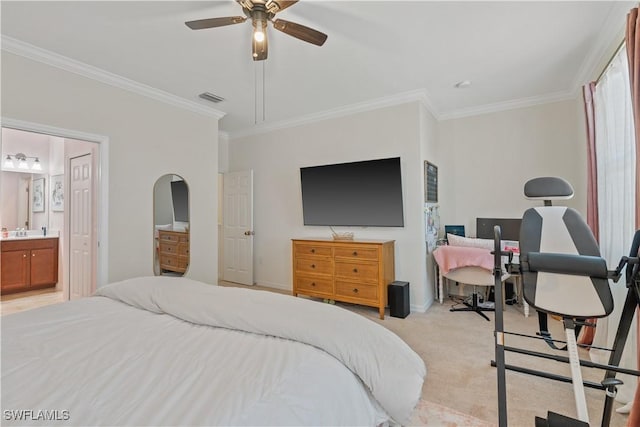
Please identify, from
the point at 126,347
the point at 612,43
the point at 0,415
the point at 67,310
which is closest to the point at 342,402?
the point at 126,347

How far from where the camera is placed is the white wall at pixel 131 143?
2.70m

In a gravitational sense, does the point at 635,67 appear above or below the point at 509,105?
below

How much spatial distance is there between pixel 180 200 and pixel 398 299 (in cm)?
300

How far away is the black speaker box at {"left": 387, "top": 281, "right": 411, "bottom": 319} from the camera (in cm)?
354

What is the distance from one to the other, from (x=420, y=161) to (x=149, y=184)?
329 cm

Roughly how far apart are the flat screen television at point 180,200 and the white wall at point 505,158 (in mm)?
3680

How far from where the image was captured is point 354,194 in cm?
408

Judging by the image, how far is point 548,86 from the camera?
11.8ft

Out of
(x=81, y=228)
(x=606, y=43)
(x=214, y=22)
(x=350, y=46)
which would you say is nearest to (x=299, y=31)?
(x=214, y=22)

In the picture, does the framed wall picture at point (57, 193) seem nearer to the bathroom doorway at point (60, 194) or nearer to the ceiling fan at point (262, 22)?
the bathroom doorway at point (60, 194)

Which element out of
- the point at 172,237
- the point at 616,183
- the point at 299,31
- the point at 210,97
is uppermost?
the point at 210,97

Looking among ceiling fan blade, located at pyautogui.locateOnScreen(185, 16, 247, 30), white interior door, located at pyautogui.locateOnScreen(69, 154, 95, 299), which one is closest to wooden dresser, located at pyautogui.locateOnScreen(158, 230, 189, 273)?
white interior door, located at pyautogui.locateOnScreen(69, 154, 95, 299)

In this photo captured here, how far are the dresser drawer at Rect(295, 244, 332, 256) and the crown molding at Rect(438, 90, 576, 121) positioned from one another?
8.98 feet

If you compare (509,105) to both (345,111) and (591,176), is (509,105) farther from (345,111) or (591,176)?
(345,111)
